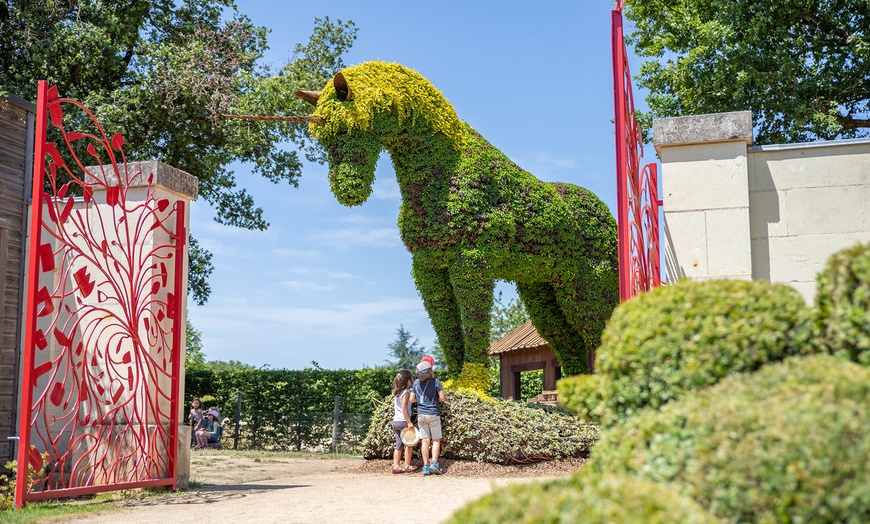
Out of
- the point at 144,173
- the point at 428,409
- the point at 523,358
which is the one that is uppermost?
the point at 144,173

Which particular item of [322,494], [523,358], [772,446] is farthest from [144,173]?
[523,358]

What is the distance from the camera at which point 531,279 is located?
1140 cm

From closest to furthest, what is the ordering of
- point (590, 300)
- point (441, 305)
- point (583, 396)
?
1. point (583, 396)
2. point (441, 305)
3. point (590, 300)

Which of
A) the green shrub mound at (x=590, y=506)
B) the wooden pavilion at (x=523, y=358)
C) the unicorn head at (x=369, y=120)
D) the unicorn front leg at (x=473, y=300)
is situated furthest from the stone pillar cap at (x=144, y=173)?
the wooden pavilion at (x=523, y=358)

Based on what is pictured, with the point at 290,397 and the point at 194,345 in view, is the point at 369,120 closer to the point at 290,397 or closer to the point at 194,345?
the point at 290,397

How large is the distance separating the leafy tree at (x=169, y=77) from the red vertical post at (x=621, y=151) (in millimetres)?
11905

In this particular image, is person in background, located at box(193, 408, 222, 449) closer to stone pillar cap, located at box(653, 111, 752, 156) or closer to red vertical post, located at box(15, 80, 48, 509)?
red vertical post, located at box(15, 80, 48, 509)

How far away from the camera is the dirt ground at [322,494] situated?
650cm

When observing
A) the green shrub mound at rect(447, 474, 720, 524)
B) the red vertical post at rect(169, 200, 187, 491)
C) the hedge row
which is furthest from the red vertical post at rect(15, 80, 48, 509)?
the hedge row

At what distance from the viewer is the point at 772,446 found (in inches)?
102

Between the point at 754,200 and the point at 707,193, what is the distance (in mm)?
375

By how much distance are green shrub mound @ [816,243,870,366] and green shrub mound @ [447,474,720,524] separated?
100 cm

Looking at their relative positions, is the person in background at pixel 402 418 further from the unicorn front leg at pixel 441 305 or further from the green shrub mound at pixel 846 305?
the green shrub mound at pixel 846 305

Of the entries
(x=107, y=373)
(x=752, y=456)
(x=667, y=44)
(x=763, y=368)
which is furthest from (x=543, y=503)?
(x=667, y=44)
